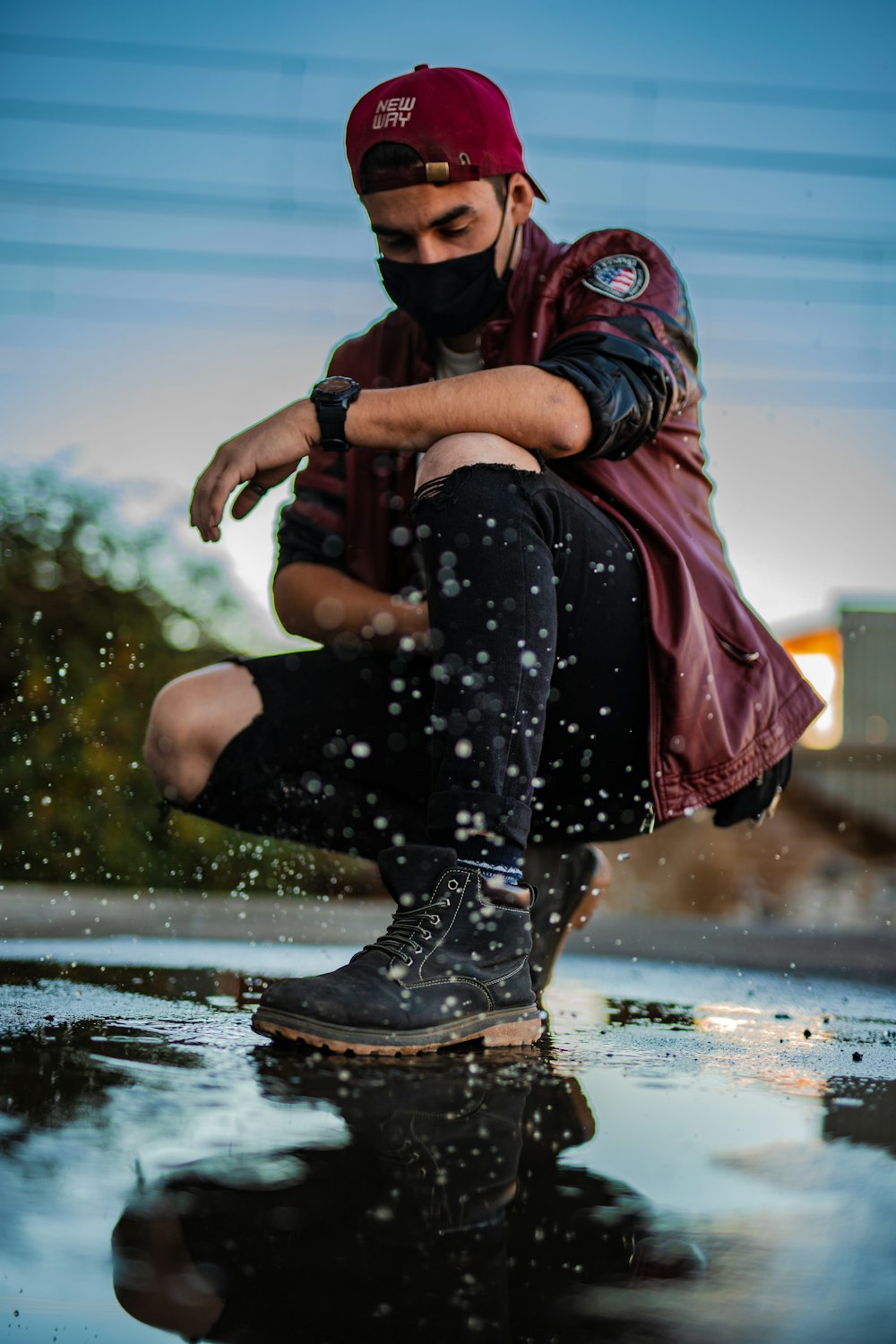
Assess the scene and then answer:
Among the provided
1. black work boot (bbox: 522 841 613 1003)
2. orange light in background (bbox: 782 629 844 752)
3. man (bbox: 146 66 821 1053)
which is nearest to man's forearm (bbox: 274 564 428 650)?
man (bbox: 146 66 821 1053)

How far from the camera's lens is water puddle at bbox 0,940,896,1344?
2.25 ft

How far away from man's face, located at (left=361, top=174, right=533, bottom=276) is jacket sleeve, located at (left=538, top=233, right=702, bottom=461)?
13cm

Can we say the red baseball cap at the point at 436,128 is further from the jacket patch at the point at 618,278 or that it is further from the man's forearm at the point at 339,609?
the man's forearm at the point at 339,609

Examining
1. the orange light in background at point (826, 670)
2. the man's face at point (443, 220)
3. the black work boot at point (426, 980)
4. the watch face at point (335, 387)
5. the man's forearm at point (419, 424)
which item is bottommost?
the black work boot at point (426, 980)

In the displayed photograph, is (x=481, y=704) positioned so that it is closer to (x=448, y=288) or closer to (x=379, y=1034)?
(x=379, y=1034)

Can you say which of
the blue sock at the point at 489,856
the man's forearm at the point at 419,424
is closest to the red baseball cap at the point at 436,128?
the man's forearm at the point at 419,424

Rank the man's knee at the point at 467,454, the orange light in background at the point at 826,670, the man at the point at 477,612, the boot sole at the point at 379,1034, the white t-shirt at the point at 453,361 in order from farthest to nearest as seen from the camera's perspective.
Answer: the orange light in background at the point at 826,670, the white t-shirt at the point at 453,361, the man's knee at the point at 467,454, the man at the point at 477,612, the boot sole at the point at 379,1034

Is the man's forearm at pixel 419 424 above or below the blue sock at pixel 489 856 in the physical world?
above

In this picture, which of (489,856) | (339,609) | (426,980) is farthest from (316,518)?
(426,980)

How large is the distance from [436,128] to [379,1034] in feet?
4.22

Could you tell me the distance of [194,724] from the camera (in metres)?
1.93

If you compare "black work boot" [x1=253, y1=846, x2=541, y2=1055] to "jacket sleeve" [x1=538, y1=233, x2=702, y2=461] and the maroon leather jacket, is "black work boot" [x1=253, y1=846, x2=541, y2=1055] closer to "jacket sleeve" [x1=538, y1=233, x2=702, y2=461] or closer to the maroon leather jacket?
the maroon leather jacket

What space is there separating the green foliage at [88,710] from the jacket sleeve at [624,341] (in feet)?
13.2

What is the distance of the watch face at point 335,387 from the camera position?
1651mm
